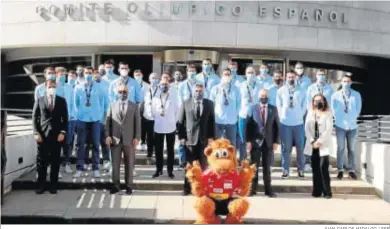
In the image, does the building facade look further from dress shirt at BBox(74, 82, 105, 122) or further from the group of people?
dress shirt at BBox(74, 82, 105, 122)

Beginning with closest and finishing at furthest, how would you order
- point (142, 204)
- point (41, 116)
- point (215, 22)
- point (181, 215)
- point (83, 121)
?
point (181, 215) < point (142, 204) < point (41, 116) < point (83, 121) < point (215, 22)

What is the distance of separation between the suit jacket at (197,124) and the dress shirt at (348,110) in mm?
2270

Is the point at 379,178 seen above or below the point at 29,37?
below

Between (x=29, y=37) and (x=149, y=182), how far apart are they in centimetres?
990

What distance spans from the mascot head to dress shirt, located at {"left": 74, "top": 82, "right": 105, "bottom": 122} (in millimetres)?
2955

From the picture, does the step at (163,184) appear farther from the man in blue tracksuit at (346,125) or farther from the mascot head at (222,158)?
the mascot head at (222,158)

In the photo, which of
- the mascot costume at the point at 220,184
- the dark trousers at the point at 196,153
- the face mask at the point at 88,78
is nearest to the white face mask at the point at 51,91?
the face mask at the point at 88,78

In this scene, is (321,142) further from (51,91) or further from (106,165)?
(51,91)

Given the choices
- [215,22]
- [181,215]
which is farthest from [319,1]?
[181,215]

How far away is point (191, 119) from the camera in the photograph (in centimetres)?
729

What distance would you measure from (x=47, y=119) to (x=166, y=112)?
184 centimetres

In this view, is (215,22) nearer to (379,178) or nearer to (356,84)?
(356,84)

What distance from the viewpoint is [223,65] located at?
1572 centimetres

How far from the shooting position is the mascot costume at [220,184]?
5480mm
